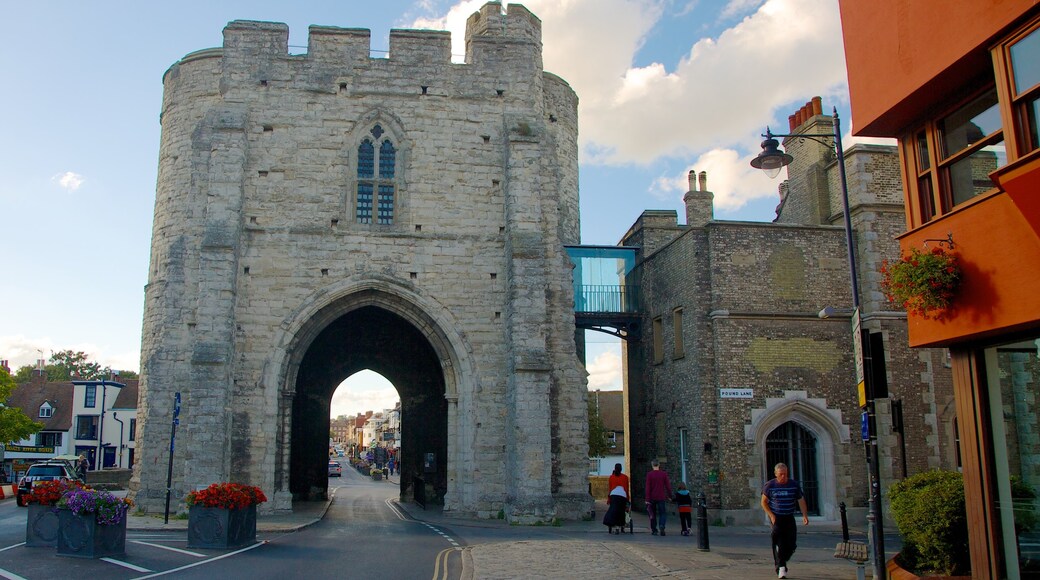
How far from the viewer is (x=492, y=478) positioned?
18469 millimetres

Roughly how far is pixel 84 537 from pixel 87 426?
46.4 metres

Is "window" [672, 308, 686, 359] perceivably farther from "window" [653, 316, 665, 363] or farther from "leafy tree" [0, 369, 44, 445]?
"leafy tree" [0, 369, 44, 445]

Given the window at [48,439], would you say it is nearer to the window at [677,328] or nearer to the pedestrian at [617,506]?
the window at [677,328]

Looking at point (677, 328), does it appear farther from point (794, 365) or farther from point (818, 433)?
point (818, 433)

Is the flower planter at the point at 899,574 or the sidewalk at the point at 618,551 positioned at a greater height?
the flower planter at the point at 899,574

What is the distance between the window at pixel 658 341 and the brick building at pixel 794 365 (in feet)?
4.37

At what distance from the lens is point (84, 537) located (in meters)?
11.1

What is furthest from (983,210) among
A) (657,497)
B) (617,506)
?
(657,497)

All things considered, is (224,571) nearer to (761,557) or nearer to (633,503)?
(761,557)

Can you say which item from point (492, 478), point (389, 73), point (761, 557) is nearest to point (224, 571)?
point (761, 557)

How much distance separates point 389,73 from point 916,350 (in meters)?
14.3

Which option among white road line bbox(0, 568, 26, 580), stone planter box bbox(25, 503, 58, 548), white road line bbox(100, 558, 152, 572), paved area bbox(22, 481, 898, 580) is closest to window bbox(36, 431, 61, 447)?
paved area bbox(22, 481, 898, 580)

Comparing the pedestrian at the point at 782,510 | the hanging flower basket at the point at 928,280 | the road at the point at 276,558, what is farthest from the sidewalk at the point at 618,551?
the hanging flower basket at the point at 928,280

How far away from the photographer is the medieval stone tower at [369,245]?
18.0m
